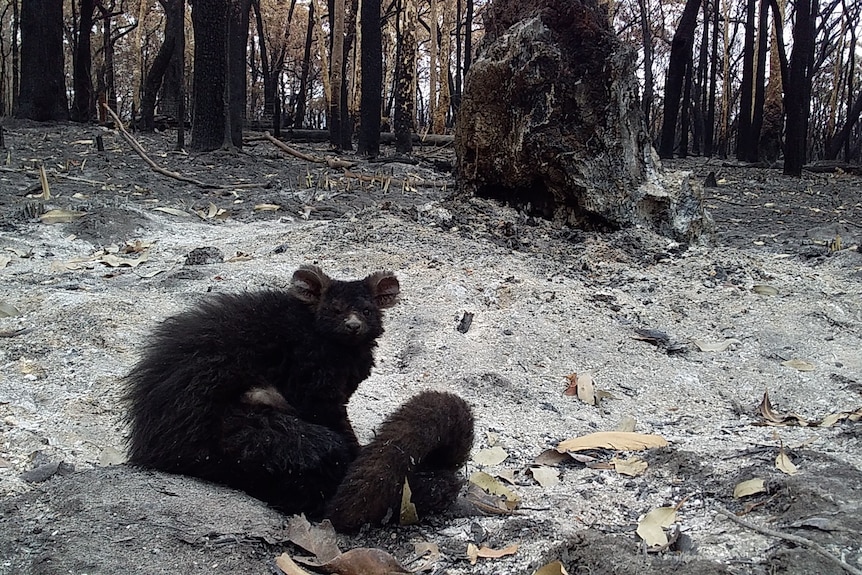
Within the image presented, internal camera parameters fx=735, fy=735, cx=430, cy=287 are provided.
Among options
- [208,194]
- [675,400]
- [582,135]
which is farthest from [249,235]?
[675,400]

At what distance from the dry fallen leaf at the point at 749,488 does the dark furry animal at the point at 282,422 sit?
109 cm

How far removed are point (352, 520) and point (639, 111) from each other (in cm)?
629

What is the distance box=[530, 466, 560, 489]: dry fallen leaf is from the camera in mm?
3402

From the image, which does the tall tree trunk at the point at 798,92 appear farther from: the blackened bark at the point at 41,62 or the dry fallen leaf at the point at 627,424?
the blackened bark at the point at 41,62

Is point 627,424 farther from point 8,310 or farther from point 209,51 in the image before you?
point 209,51

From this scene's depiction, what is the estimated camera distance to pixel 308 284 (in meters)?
3.74

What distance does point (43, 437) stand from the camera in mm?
3699

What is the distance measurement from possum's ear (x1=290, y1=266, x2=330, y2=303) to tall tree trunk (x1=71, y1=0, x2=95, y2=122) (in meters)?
17.1

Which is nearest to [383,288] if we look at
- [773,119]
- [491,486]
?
[491,486]

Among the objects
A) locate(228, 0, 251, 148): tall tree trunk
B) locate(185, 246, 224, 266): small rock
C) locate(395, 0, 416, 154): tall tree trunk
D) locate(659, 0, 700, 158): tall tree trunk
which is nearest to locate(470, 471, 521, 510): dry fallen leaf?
locate(185, 246, 224, 266): small rock

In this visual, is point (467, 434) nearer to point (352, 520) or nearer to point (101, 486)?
point (352, 520)

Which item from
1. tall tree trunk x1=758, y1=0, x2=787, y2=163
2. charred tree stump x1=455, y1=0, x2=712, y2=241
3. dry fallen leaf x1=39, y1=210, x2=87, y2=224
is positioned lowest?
dry fallen leaf x1=39, y1=210, x2=87, y2=224

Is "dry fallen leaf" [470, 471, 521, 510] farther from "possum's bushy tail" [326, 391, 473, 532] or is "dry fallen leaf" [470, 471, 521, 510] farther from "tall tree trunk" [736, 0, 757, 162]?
"tall tree trunk" [736, 0, 757, 162]

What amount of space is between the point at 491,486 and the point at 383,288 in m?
1.25
